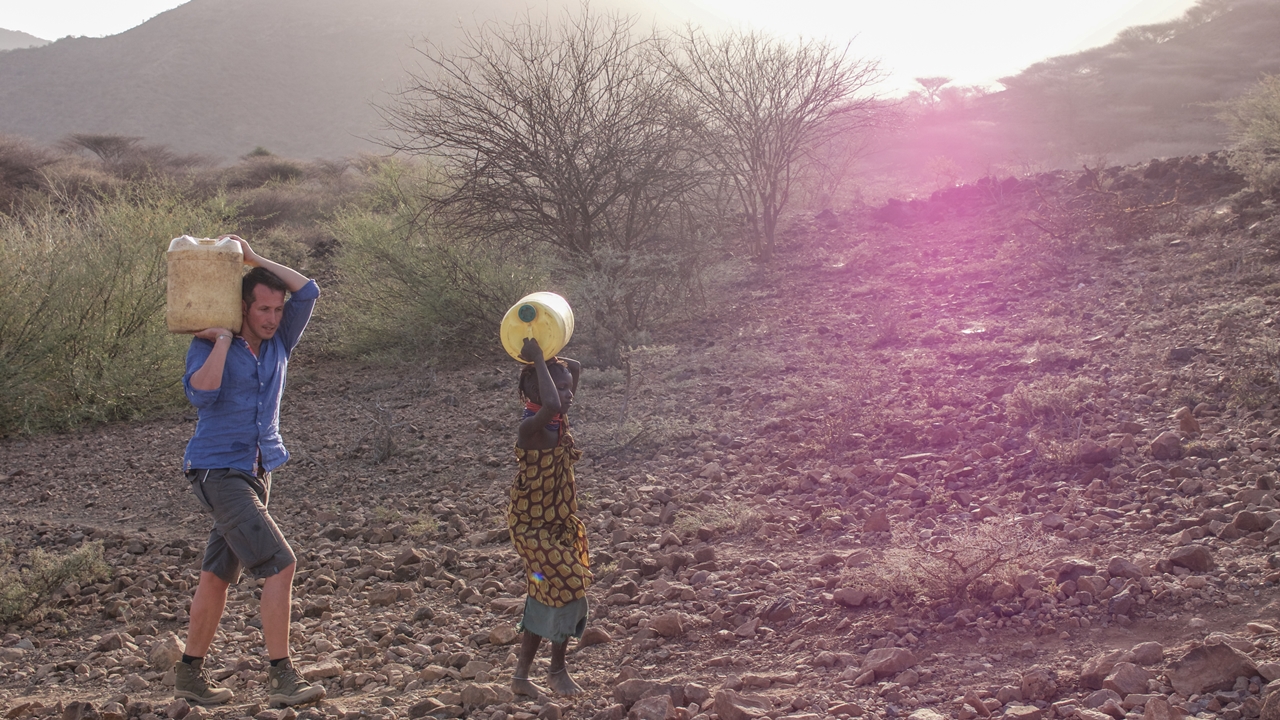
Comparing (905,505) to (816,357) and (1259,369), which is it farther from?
(816,357)

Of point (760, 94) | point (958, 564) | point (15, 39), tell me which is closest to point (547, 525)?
point (958, 564)

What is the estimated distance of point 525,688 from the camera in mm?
2852

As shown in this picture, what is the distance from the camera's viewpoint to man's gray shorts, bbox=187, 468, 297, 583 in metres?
2.77

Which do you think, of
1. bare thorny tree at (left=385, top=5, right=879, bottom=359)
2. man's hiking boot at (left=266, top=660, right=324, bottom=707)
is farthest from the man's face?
bare thorny tree at (left=385, top=5, right=879, bottom=359)

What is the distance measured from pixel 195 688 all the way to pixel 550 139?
741cm

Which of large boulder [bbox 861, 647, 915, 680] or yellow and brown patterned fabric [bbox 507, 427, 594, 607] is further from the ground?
yellow and brown patterned fabric [bbox 507, 427, 594, 607]

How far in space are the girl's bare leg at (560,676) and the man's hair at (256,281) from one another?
1513mm

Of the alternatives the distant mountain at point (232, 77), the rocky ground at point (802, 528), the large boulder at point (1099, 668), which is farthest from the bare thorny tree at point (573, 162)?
the distant mountain at point (232, 77)

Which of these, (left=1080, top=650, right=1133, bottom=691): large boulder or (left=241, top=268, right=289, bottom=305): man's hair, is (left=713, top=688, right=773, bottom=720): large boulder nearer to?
(left=1080, top=650, right=1133, bottom=691): large boulder

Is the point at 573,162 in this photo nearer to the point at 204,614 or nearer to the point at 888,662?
the point at 204,614

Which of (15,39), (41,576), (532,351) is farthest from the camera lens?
(15,39)

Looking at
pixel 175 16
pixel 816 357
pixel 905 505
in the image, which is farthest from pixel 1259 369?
pixel 175 16

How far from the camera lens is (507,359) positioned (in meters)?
10.3

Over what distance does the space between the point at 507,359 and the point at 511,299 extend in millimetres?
711
